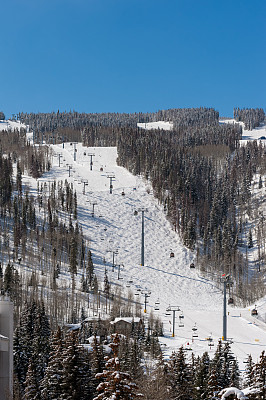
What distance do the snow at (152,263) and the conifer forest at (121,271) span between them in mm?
2127

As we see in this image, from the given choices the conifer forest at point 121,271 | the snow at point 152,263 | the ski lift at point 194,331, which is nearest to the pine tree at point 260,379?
the conifer forest at point 121,271

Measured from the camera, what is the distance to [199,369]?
137 ft

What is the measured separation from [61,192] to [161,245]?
28.5 metres

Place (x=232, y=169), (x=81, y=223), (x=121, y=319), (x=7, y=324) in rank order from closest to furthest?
(x=7, y=324)
(x=121, y=319)
(x=81, y=223)
(x=232, y=169)

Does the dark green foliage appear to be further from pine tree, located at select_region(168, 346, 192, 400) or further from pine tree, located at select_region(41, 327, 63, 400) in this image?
pine tree, located at select_region(168, 346, 192, 400)

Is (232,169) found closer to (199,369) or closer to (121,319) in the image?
(121,319)

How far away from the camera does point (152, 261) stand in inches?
4523

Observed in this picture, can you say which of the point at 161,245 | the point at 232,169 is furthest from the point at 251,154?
the point at 161,245

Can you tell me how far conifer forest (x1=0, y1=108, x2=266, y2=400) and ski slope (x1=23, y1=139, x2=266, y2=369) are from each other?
225 cm

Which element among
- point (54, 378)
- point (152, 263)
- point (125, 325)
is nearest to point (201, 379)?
point (54, 378)

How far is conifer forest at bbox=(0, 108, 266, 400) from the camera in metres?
36.4

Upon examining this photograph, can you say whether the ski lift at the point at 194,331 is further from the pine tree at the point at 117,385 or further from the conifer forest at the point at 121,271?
the pine tree at the point at 117,385

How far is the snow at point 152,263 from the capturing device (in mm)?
76625

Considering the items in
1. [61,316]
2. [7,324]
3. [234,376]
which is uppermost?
[7,324]
